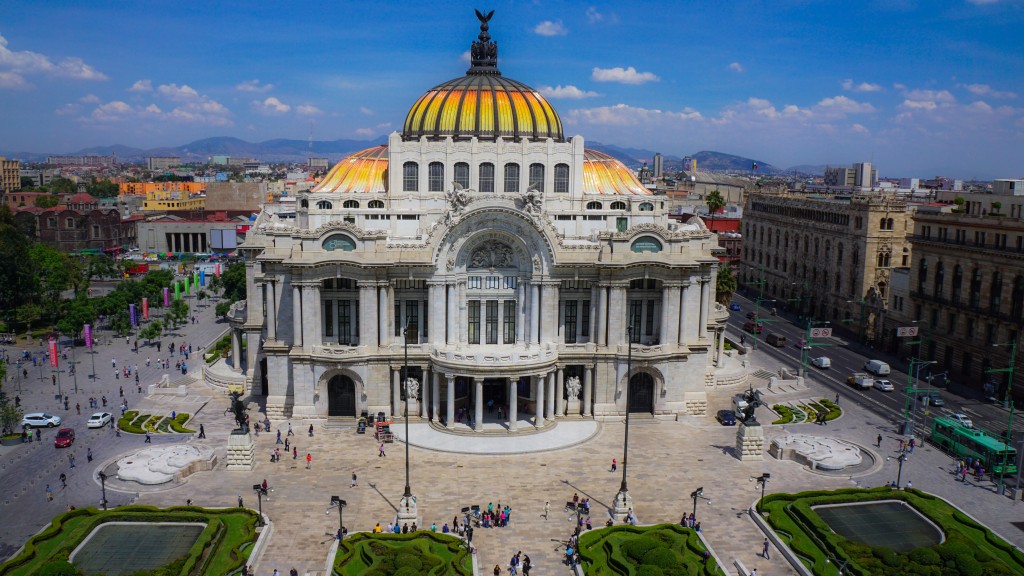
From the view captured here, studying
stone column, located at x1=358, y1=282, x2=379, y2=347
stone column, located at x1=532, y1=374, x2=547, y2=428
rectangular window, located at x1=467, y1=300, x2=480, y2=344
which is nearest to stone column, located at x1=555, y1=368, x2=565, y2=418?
stone column, located at x1=532, y1=374, x2=547, y2=428

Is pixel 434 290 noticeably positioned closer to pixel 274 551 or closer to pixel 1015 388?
pixel 274 551

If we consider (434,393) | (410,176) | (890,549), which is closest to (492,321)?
(434,393)

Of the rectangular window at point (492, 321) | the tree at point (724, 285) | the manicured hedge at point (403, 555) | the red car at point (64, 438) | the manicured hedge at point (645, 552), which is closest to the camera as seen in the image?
the manicured hedge at point (403, 555)

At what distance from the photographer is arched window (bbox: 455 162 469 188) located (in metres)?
81.4

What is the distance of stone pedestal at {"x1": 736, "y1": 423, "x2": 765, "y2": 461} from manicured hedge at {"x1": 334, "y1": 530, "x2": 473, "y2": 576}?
2667 cm

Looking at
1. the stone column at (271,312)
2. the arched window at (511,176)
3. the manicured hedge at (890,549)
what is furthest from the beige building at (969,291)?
the stone column at (271,312)

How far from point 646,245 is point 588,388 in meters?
13.7

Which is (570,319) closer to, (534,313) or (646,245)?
(534,313)

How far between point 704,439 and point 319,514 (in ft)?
108

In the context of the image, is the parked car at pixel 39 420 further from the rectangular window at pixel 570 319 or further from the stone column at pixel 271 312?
the rectangular window at pixel 570 319

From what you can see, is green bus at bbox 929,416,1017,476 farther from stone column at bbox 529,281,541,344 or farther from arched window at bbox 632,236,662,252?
stone column at bbox 529,281,541,344

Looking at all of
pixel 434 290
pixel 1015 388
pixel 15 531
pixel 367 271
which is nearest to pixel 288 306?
pixel 367 271

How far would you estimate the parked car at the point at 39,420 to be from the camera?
70.5m

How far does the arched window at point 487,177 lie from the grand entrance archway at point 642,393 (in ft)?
76.0
